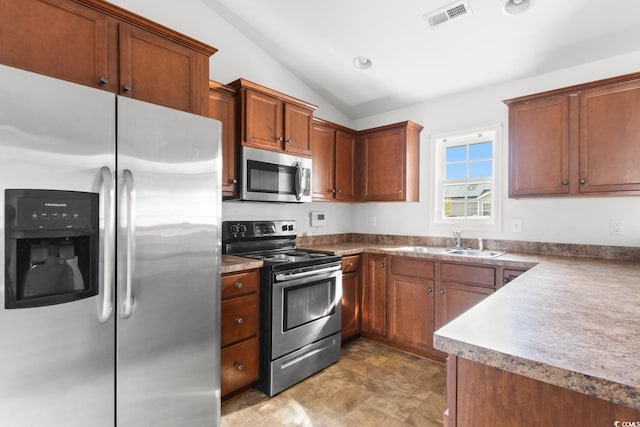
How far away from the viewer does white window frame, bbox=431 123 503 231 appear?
3088 millimetres

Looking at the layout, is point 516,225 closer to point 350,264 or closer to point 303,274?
point 350,264

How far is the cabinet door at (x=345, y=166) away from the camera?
352 centimetres

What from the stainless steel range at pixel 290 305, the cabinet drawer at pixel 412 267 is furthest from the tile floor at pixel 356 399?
the cabinet drawer at pixel 412 267

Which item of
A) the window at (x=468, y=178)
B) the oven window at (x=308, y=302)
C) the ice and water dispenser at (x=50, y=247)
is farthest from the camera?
the window at (x=468, y=178)

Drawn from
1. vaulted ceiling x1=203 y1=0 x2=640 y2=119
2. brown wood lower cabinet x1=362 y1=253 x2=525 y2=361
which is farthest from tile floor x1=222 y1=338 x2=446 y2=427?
vaulted ceiling x1=203 y1=0 x2=640 y2=119

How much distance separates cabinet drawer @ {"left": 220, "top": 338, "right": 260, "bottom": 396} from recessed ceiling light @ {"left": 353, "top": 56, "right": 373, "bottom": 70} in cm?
257

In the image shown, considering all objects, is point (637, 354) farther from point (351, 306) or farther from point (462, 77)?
point (462, 77)

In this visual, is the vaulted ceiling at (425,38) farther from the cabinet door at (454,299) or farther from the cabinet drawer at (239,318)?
the cabinet drawer at (239,318)

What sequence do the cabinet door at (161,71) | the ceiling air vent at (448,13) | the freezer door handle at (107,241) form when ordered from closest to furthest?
A: the freezer door handle at (107,241) < the cabinet door at (161,71) < the ceiling air vent at (448,13)

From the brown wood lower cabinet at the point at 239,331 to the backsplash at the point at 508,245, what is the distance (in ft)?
3.98

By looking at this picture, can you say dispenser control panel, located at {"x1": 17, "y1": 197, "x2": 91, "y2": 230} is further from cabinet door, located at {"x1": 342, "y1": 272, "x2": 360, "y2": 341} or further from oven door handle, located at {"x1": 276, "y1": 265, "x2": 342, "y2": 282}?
cabinet door, located at {"x1": 342, "y1": 272, "x2": 360, "y2": 341}

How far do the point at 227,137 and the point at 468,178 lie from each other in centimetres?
237

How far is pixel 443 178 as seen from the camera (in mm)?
3484

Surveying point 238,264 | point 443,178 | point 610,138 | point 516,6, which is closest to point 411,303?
point 443,178
